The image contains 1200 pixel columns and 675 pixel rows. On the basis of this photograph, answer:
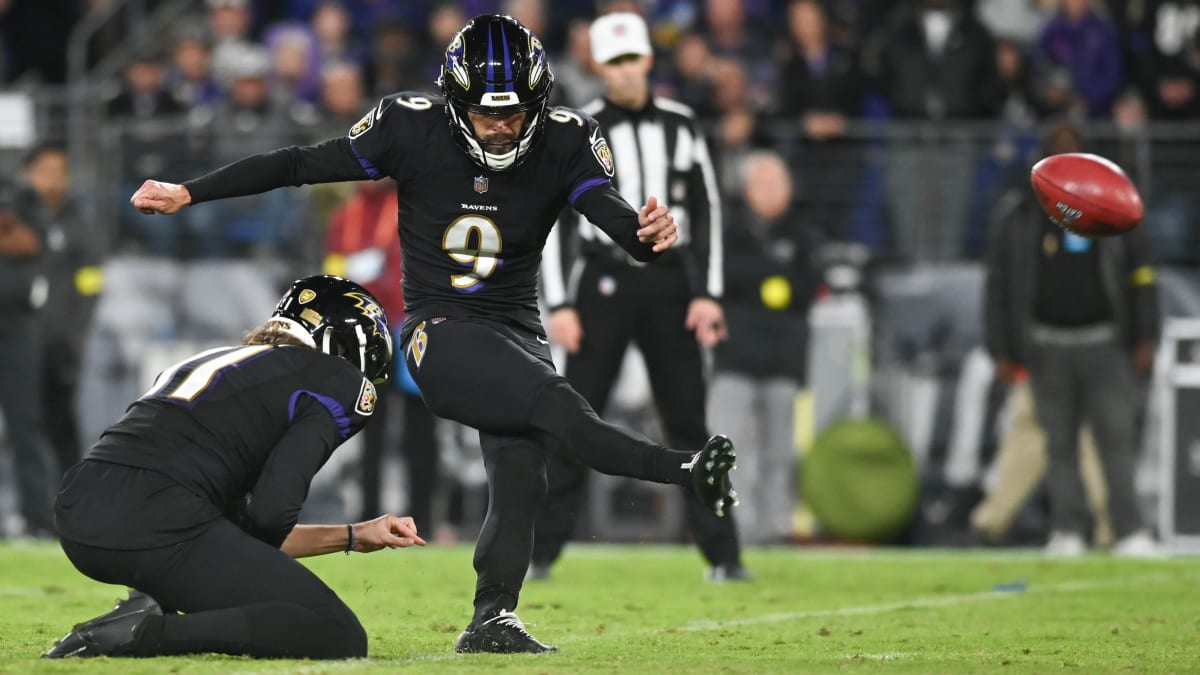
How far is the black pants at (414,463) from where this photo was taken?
11.1 m

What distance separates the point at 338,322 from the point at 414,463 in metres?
5.66

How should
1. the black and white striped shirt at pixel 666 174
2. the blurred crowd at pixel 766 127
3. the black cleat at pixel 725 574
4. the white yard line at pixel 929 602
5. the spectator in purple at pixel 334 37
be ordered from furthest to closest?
1. the spectator in purple at pixel 334 37
2. the blurred crowd at pixel 766 127
3. the black cleat at pixel 725 574
4. the black and white striped shirt at pixel 666 174
5. the white yard line at pixel 929 602

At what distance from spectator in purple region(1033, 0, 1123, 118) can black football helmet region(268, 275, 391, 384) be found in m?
8.69

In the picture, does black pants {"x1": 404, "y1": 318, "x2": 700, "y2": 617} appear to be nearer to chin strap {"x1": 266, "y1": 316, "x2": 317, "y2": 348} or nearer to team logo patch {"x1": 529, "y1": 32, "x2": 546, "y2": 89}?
chin strap {"x1": 266, "y1": 316, "x2": 317, "y2": 348}

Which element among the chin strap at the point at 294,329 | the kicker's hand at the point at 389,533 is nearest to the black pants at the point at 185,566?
the kicker's hand at the point at 389,533

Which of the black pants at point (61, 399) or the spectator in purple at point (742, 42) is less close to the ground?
the spectator in purple at point (742, 42)

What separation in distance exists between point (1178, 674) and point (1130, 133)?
7.28 metres

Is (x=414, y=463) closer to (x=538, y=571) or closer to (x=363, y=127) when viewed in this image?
(x=538, y=571)

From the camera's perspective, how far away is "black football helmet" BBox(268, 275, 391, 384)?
5527mm

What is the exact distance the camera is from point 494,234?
5.96 m

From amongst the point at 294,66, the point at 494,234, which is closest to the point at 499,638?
the point at 494,234

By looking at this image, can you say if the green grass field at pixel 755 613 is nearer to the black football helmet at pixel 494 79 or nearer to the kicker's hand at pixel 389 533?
the kicker's hand at pixel 389 533

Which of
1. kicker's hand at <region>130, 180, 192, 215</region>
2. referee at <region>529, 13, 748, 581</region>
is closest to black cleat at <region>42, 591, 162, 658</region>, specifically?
kicker's hand at <region>130, 180, 192, 215</region>

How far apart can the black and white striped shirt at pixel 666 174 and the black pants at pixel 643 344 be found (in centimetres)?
11
